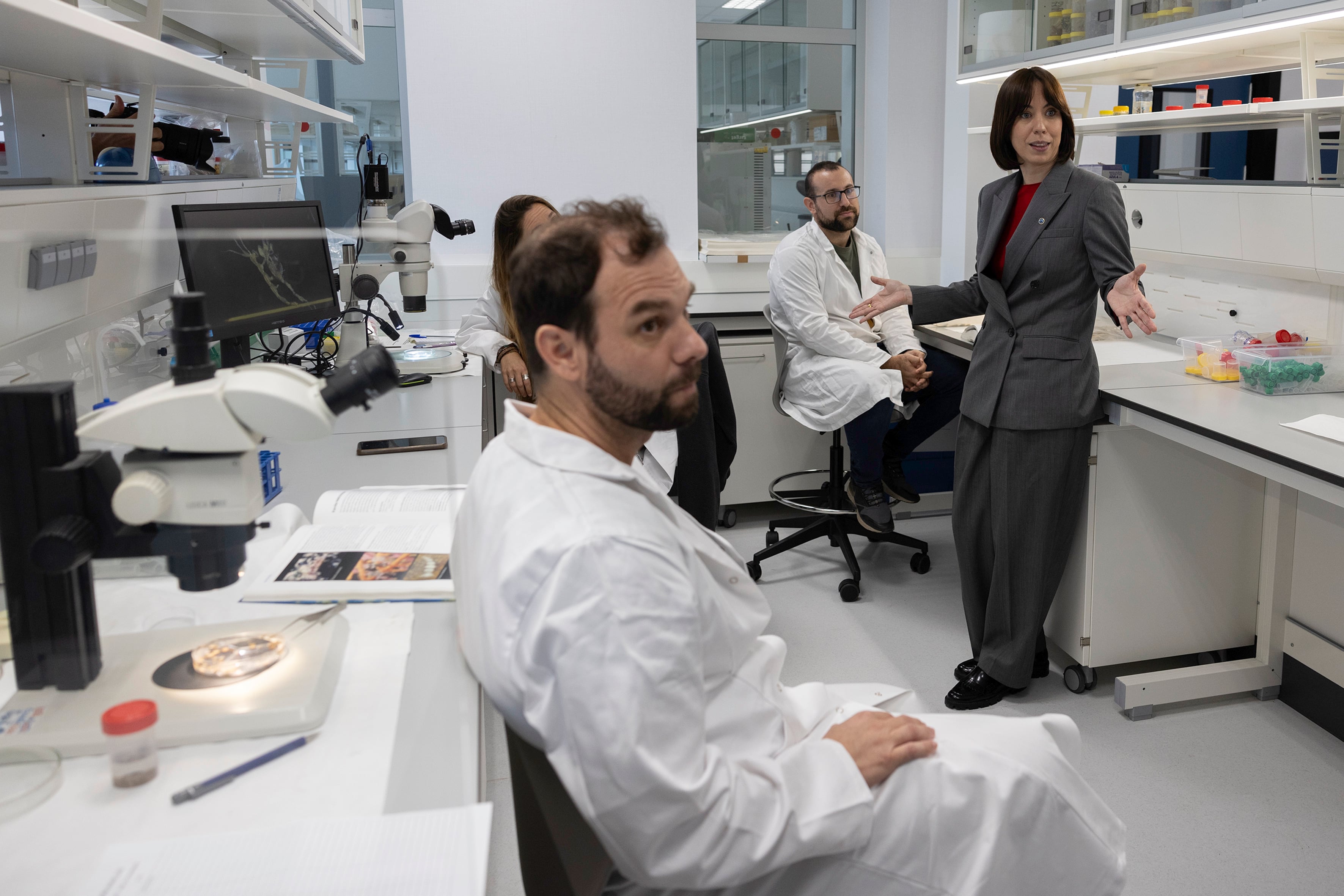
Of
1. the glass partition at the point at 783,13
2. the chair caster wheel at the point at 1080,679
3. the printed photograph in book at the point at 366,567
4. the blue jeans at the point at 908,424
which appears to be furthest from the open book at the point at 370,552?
the glass partition at the point at 783,13

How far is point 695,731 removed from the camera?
3.01 feet

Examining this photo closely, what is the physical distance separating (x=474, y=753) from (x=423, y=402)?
0.44 meters

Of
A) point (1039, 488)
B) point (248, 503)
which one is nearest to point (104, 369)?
point (248, 503)

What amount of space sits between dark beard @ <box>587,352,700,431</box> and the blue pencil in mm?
432

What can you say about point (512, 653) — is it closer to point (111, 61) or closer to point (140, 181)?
point (111, 61)

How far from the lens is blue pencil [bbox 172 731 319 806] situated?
791 mm

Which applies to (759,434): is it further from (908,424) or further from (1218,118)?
(1218,118)

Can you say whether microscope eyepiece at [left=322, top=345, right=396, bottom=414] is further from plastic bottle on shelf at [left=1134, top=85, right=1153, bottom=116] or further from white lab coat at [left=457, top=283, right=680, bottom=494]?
plastic bottle on shelf at [left=1134, top=85, right=1153, bottom=116]

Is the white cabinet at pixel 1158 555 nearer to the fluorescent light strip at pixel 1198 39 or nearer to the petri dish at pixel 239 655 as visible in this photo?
the fluorescent light strip at pixel 1198 39

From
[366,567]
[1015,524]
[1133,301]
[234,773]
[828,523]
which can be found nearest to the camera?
[234,773]

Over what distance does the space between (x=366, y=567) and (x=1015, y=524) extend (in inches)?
65.9

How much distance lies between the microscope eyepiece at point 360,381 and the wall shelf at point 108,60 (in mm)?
471

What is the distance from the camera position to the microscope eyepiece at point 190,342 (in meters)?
0.70

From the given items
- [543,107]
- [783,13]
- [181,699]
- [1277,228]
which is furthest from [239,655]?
[783,13]
